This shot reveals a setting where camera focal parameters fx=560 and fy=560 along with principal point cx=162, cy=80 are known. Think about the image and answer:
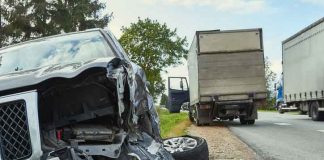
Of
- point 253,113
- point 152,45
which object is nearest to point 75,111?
point 253,113

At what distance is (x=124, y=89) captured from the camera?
4812mm

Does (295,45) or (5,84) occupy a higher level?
(295,45)

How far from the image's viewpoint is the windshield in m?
5.86

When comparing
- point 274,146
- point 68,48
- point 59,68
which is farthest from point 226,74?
point 59,68

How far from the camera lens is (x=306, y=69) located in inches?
965

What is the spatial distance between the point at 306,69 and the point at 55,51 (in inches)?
781

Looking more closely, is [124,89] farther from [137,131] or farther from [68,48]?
[68,48]

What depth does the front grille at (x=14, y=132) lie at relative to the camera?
411 centimetres

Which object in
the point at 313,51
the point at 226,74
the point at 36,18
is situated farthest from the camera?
the point at 36,18

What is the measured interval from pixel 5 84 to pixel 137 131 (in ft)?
5.06

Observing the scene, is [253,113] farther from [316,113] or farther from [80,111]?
[80,111]

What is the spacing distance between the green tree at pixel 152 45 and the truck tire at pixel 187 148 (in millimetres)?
46431

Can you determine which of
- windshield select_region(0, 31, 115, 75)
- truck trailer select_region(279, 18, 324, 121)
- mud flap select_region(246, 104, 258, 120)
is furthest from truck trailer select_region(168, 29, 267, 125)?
windshield select_region(0, 31, 115, 75)

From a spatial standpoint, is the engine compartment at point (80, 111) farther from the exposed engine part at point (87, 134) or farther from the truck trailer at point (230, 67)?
the truck trailer at point (230, 67)
